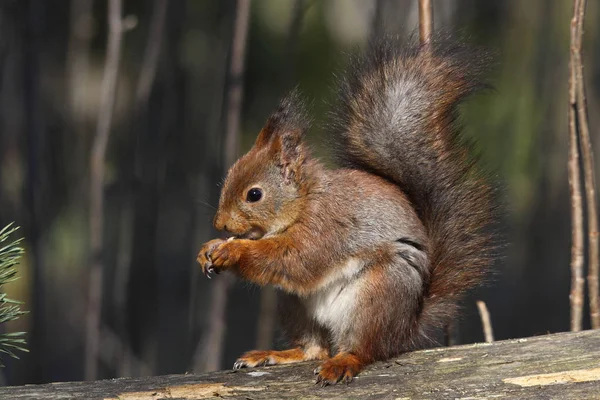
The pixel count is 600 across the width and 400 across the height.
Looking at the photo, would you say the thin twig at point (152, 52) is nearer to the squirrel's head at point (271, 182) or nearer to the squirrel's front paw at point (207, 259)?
the squirrel's head at point (271, 182)

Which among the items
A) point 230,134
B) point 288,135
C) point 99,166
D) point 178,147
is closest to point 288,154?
point 288,135

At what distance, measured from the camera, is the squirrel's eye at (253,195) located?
1.69 meters

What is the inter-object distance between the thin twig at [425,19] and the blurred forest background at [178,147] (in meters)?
0.34

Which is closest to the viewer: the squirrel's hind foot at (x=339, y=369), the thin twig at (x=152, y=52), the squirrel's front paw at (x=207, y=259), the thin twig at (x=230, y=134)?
the squirrel's hind foot at (x=339, y=369)

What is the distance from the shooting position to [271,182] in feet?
5.61

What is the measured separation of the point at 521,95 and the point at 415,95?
2.26 meters

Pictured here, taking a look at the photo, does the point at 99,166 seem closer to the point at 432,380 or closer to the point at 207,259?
the point at 207,259

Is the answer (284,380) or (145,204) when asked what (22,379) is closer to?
(145,204)

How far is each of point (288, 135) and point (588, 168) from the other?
62 cm

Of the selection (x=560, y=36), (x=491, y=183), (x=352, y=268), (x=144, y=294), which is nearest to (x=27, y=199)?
(x=144, y=294)

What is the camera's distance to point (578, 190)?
173 centimetres

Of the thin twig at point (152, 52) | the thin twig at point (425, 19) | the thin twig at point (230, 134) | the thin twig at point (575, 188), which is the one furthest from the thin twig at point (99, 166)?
the thin twig at point (575, 188)

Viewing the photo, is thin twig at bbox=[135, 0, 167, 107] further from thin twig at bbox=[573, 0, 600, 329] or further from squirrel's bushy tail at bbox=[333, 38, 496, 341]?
thin twig at bbox=[573, 0, 600, 329]

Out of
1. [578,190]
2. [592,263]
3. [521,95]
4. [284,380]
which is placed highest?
[521,95]
